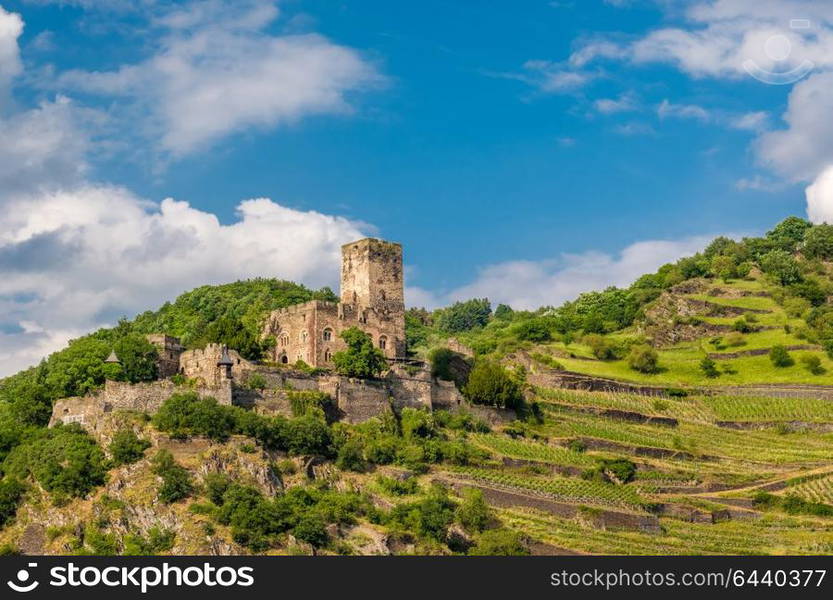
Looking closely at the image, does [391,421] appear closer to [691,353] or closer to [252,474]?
[252,474]

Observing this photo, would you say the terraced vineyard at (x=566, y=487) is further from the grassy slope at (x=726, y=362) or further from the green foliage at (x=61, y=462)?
the grassy slope at (x=726, y=362)

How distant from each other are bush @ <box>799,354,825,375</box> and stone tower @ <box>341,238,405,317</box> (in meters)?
29.8

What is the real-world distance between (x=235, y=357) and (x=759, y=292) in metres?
53.9

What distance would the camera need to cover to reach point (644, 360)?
322 feet

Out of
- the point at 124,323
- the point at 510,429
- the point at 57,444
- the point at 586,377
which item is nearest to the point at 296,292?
the point at 124,323

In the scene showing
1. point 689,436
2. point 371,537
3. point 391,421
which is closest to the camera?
point 371,537

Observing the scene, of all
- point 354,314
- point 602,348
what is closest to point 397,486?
point 354,314

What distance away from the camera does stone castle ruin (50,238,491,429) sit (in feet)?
218

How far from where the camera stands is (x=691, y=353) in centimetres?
10200

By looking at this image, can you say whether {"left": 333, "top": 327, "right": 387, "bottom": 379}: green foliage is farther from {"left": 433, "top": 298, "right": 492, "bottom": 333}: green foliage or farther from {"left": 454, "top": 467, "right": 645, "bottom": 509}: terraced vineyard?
{"left": 433, "top": 298, "right": 492, "bottom": 333}: green foliage

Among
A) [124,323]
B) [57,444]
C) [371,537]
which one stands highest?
[124,323]

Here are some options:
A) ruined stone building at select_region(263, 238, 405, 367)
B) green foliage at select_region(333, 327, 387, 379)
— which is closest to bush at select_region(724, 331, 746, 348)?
ruined stone building at select_region(263, 238, 405, 367)

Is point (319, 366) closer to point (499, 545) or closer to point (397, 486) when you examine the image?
point (397, 486)

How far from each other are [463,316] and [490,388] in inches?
2646
